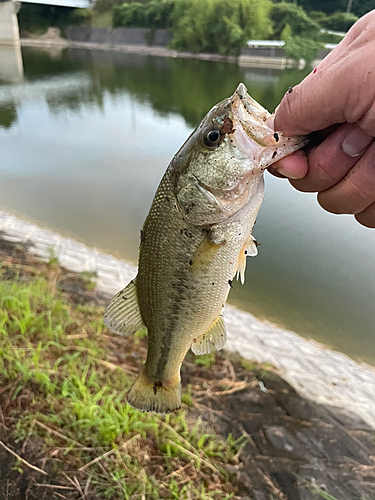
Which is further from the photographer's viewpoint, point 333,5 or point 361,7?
point 333,5

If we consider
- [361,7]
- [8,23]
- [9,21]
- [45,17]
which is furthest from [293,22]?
[45,17]

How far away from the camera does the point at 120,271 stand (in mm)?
5785

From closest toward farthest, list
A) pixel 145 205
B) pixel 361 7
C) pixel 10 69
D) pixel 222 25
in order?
pixel 145 205
pixel 10 69
pixel 222 25
pixel 361 7

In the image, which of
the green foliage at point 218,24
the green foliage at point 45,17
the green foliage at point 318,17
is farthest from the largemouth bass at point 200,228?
the green foliage at point 45,17

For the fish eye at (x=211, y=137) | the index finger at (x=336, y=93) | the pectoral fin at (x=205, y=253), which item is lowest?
the pectoral fin at (x=205, y=253)

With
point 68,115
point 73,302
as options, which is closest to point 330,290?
point 73,302

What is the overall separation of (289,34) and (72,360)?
4778 cm

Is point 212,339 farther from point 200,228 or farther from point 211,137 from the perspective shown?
point 211,137

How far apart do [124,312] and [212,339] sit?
530 mm

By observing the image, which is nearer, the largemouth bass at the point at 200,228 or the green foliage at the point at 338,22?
the largemouth bass at the point at 200,228

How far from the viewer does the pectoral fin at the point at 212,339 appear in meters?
2.01

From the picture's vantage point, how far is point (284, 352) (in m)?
4.41

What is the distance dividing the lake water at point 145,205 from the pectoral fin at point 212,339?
4.20 meters

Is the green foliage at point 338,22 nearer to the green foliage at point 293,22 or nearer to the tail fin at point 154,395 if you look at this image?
the green foliage at point 293,22
